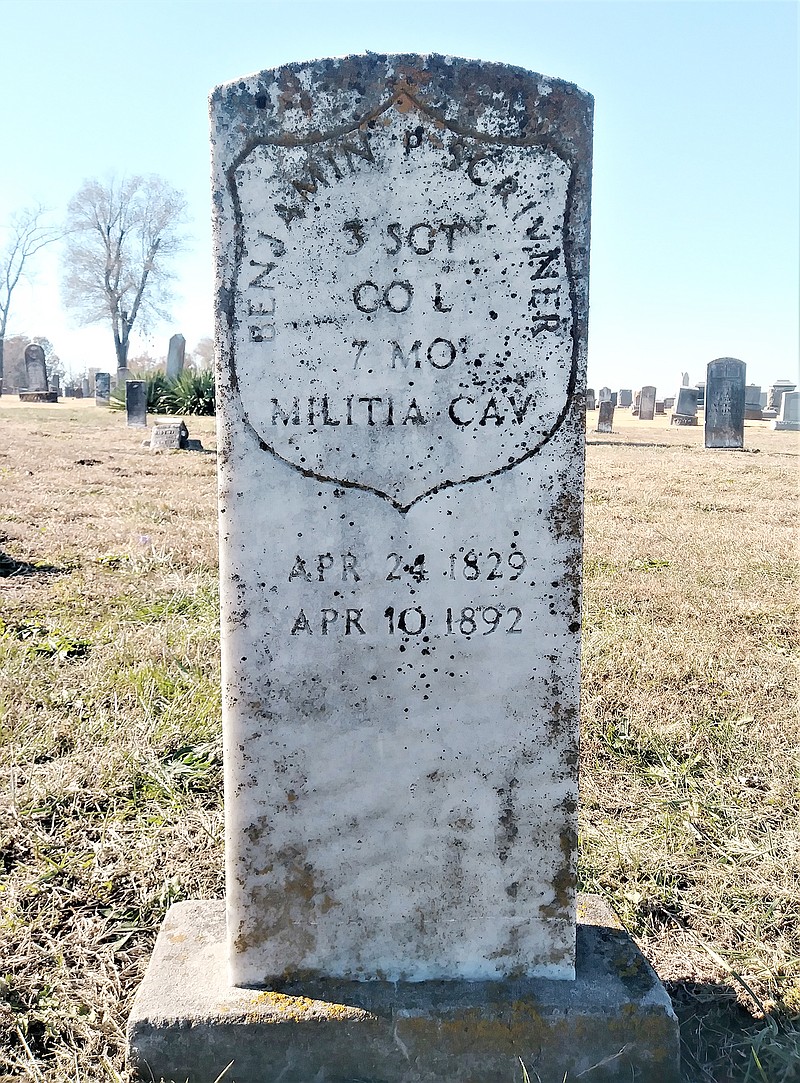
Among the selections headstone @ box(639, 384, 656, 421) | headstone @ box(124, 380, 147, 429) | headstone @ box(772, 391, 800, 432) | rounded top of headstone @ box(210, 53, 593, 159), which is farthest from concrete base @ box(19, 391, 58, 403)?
rounded top of headstone @ box(210, 53, 593, 159)

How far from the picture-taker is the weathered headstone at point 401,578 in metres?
1.64

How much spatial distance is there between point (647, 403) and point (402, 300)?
2837 centimetres

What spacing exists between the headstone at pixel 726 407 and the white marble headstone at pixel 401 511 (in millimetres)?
15367

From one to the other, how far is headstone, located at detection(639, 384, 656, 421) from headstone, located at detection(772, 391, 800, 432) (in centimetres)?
565

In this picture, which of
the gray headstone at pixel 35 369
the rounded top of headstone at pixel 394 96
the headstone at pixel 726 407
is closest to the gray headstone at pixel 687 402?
the headstone at pixel 726 407

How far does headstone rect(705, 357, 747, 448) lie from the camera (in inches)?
627

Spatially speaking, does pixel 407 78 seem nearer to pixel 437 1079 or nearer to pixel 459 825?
pixel 459 825

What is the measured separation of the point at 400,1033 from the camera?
68.2 inches

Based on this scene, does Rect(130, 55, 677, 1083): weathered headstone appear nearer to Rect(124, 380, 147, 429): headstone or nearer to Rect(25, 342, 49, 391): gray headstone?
Rect(124, 380, 147, 429): headstone

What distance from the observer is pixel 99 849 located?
8.06 feet

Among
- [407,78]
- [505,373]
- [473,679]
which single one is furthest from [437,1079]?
[407,78]

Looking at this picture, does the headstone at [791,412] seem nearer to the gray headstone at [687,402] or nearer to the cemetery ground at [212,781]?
the gray headstone at [687,402]

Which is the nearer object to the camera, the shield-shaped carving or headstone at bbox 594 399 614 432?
the shield-shaped carving

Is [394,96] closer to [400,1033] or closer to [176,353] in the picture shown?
[400,1033]
